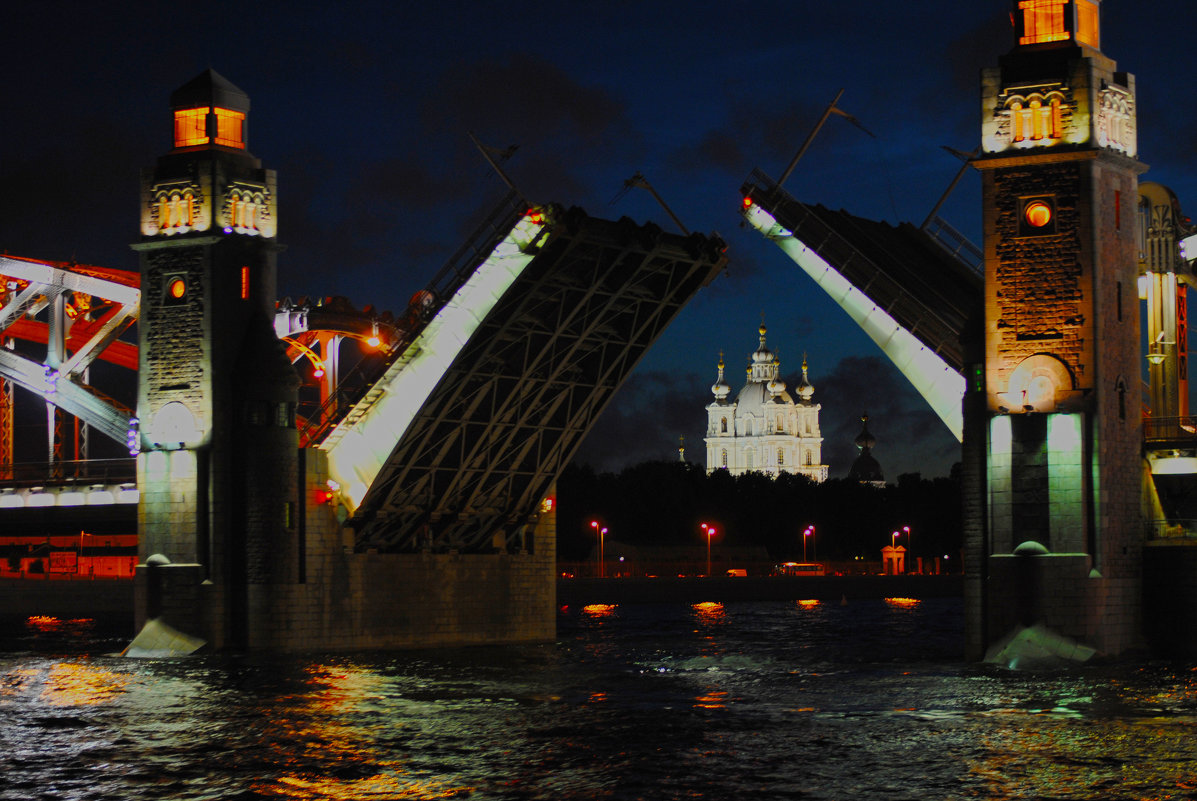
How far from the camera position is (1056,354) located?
35875mm

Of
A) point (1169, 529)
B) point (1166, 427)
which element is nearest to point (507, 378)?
point (1166, 427)

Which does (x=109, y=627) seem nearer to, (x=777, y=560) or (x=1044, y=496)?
(x=1044, y=496)

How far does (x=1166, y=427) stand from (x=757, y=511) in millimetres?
77787

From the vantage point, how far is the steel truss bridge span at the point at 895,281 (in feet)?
135

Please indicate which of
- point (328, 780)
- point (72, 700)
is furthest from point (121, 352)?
point (328, 780)

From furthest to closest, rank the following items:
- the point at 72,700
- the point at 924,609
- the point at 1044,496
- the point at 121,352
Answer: the point at 924,609, the point at 121,352, the point at 1044,496, the point at 72,700

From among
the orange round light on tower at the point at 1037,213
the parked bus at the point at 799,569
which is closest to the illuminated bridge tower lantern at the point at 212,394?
the orange round light on tower at the point at 1037,213

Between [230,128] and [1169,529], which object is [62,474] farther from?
[1169,529]

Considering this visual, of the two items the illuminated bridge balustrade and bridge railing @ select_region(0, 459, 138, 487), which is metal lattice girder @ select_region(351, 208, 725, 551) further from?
the illuminated bridge balustrade

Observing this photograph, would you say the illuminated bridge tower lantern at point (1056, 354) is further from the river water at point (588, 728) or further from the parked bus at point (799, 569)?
the parked bus at point (799, 569)

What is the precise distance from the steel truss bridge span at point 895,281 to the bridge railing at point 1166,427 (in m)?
4.12

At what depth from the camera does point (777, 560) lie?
376ft

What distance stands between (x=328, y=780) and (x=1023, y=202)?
1980cm

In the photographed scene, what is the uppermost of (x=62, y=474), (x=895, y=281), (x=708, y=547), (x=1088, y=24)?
(x=1088, y=24)
